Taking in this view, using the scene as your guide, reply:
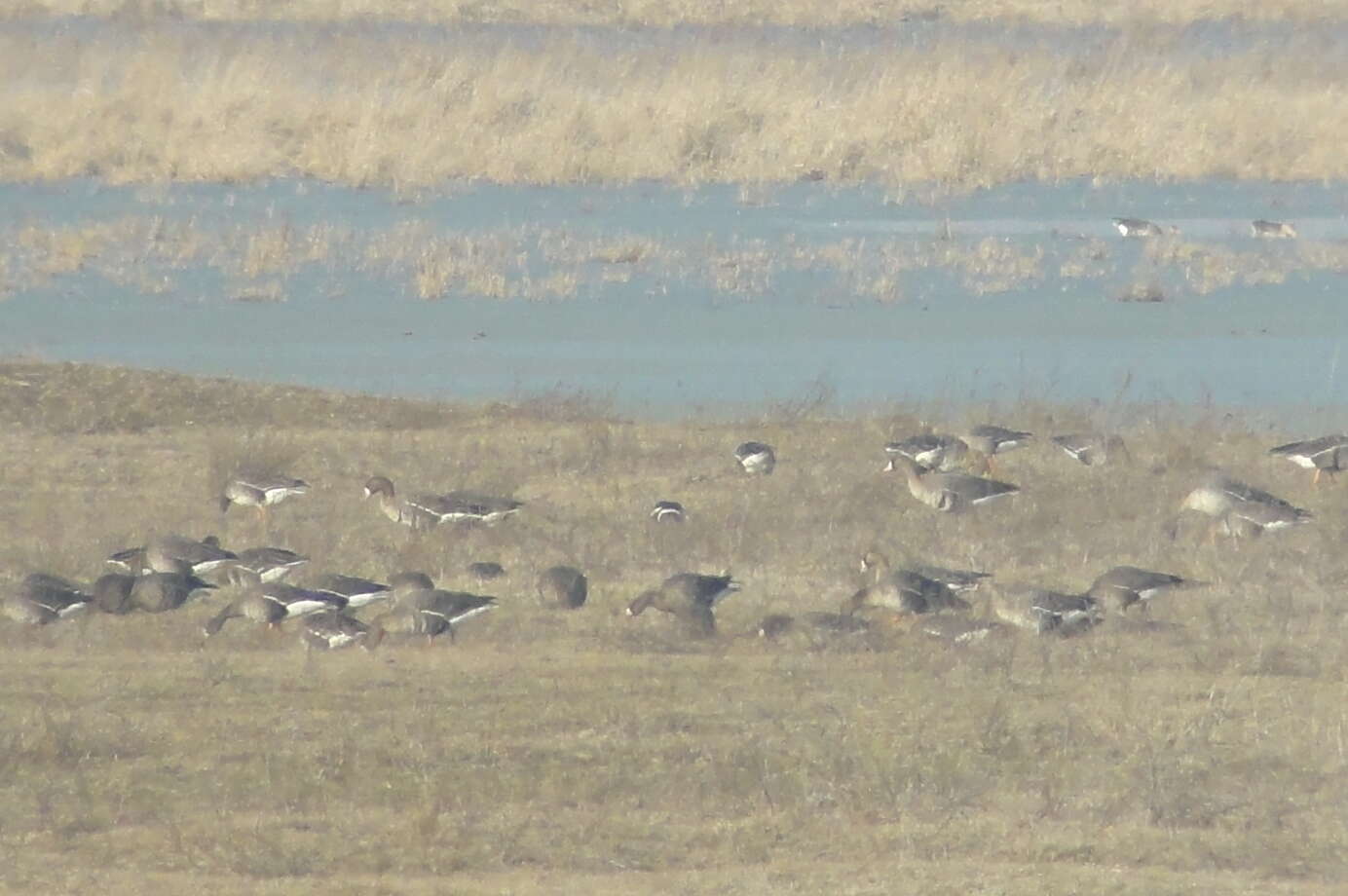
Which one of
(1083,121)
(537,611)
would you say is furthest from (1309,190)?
(537,611)

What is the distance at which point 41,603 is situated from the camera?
980 centimetres

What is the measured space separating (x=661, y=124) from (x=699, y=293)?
734cm

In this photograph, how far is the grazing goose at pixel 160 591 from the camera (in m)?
10.0

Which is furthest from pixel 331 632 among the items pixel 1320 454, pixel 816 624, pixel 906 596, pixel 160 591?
pixel 1320 454

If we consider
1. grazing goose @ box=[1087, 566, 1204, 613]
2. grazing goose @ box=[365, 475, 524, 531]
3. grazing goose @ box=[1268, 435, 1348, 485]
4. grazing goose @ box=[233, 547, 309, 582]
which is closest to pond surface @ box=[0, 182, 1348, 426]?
grazing goose @ box=[1268, 435, 1348, 485]

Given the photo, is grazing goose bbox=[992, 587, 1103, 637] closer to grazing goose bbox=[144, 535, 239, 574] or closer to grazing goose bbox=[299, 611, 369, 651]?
grazing goose bbox=[299, 611, 369, 651]

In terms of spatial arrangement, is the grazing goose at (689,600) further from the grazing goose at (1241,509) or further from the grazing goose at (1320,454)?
the grazing goose at (1320,454)

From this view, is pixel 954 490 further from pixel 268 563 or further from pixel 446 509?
pixel 268 563

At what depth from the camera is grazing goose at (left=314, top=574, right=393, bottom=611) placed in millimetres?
10078

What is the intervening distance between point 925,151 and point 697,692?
683 inches

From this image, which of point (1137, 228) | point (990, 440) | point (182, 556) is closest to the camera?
point (182, 556)

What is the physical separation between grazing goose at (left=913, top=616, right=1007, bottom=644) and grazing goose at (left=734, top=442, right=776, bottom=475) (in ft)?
10.2

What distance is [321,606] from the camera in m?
9.84

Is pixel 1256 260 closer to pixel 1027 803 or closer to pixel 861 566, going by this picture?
pixel 861 566
